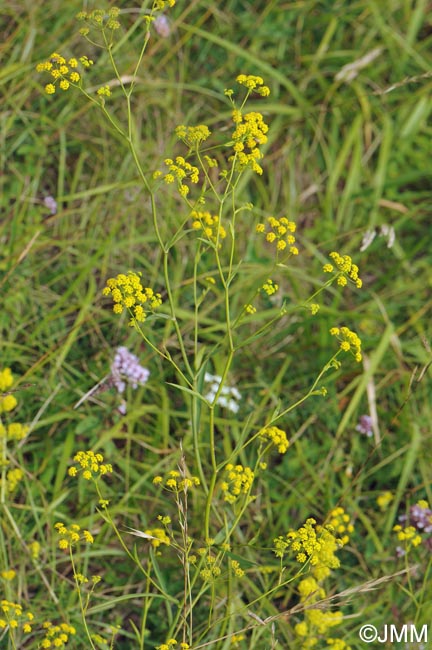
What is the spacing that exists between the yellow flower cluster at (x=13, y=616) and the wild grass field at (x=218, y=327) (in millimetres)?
25

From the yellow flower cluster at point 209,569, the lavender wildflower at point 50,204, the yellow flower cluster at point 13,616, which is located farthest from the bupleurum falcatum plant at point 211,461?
the lavender wildflower at point 50,204

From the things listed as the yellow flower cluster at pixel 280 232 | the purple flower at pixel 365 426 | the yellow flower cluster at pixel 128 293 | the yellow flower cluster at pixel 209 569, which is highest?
the yellow flower cluster at pixel 280 232

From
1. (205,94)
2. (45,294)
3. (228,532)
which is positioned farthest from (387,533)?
(205,94)

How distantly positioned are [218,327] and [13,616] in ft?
3.33

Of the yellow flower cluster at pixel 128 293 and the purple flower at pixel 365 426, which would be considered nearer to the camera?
the yellow flower cluster at pixel 128 293

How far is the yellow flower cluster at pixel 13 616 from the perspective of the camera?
1728 millimetres

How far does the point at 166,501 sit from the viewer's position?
8.11 feet

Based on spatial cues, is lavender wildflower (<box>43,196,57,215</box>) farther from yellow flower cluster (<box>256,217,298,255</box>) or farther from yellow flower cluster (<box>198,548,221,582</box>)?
yellow flower cluster (<box>198,548,221,582</box>)

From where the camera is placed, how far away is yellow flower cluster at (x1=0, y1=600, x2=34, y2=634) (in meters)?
1.73

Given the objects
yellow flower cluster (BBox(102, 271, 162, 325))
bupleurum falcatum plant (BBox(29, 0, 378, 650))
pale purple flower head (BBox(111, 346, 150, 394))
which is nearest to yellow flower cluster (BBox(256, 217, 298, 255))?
bupleurum falcatum plant (BBox(29, 0, 378, 650))

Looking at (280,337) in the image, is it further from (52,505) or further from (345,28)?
(345,28)

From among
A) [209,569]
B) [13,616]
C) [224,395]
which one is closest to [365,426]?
[224,395]

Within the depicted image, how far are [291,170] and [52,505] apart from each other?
5.10 feet

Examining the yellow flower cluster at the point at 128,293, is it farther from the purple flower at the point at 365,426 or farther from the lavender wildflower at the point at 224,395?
the purple flower at the point at 365,426
